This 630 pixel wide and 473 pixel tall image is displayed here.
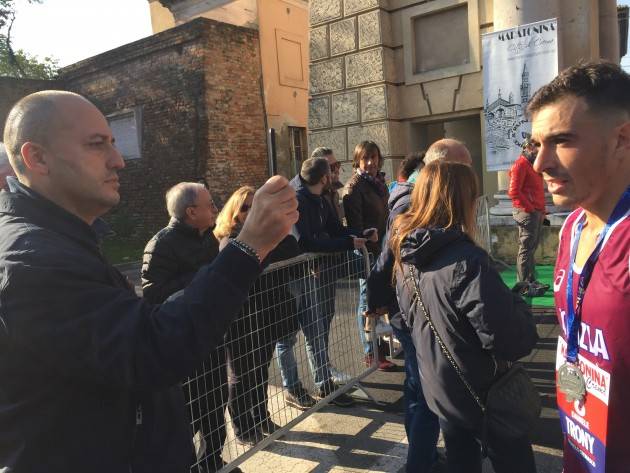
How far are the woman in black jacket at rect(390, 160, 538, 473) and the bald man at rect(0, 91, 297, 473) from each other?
41.3 inches

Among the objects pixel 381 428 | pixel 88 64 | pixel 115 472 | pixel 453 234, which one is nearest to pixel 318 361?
pixel 381 428

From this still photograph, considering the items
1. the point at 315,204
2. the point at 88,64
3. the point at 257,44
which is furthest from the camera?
the point at 88,64

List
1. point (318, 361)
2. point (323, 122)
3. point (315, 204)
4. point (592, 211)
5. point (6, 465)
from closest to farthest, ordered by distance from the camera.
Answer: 1. point (6, 465)
2. point (592, 211)
3. point (318, 361)
4. point (315, 204)
5. point (323, 122)

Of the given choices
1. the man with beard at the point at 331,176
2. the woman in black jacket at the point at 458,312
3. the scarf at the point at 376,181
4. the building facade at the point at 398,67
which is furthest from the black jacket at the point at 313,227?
the building facade at the point at 398,67

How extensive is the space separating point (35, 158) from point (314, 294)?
2630mm

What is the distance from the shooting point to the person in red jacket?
247 inches

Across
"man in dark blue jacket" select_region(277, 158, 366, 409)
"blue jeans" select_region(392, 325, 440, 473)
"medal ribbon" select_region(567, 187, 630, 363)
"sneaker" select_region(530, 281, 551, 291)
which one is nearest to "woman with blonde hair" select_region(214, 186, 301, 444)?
"man in dark blue jacket" select_region(277, 158, 366, 409)

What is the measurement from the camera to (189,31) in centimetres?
1328

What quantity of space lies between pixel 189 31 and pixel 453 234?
515 inches

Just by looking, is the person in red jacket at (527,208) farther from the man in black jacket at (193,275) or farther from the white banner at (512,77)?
the man in black jacket at (193,275)

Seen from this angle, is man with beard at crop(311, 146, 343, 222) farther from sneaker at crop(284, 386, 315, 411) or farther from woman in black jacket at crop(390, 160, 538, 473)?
woman in black jacket at crop(390, 160, 538, 473)

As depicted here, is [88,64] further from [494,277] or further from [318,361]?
[494,277]

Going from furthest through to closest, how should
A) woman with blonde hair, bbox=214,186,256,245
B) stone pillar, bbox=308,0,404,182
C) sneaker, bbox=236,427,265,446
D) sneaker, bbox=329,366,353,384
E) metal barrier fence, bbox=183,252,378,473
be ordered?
1. stone pillar, bbox=308,0,404,182
2. sneaker, bbox=329,366,353,384
3. woman with blonde hair, bbox=214,186,256,245
4. sneaker, bbox=236,427,265,446
5. metal barrier fence, bbox=183,252,378,473

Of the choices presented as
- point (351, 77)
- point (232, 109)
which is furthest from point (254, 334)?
point (232, 109)
